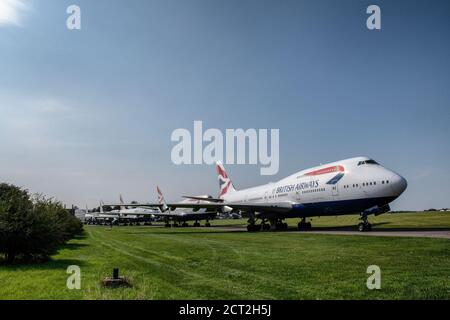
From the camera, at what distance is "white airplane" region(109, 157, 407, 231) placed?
99.5 feet

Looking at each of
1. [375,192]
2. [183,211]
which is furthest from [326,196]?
[183,211]

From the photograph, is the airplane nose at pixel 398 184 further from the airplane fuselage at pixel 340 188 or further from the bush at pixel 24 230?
the bush at pixel 24 230

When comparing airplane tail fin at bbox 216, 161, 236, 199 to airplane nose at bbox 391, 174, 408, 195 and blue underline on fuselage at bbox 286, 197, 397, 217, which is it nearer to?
blue underline on fuselage at bbox 286, 197, 397, 217

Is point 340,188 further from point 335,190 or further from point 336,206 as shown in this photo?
point 336,206

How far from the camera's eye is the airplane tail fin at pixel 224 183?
62000 mm

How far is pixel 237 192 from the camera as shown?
57.1 m

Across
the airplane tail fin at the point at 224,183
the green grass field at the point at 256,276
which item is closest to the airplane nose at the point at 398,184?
the green grass field at the point at 256,276

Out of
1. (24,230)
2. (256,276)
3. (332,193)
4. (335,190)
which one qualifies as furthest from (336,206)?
(24,230)

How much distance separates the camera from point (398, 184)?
96.5ft

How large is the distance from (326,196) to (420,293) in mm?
26505

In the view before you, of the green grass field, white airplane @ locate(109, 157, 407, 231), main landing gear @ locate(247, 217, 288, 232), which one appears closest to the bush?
the green grass field

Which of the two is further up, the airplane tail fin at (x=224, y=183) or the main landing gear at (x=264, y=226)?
the airplane tail fin at (x=224, y=183)

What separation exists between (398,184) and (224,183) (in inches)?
1435
